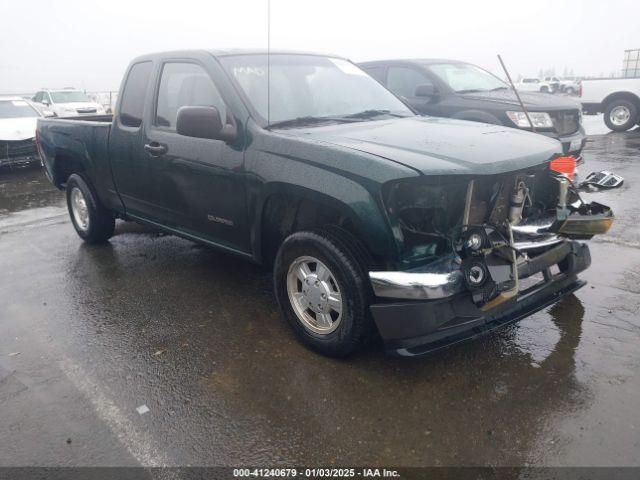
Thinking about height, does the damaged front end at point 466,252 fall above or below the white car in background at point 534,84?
below

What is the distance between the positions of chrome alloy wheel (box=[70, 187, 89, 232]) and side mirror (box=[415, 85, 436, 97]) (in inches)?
189

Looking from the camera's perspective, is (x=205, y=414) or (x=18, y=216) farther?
(x=18, y=216)

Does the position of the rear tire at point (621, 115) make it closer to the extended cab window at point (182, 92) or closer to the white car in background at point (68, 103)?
the extended cab window at point (182, 92)

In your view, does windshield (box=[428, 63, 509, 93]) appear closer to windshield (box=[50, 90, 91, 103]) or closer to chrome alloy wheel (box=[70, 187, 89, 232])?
chrome alloy wheel (box=[70, 187, 89, 232])

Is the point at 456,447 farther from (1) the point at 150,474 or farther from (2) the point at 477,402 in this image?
(1) the point at 150,474

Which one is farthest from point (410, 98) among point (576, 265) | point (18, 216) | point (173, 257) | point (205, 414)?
point (205, 414)

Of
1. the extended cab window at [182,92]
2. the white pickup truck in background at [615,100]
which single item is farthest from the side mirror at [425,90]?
the white pickup truck in background at [615,100]

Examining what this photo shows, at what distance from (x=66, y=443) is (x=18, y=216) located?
18.5 ft

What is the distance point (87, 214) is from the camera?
558 centimetres

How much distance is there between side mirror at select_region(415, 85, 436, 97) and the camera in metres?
7.67

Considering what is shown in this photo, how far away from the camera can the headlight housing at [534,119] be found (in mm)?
7371

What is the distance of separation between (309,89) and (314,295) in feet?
5.43

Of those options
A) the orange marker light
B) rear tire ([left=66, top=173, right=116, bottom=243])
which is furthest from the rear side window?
the orange marker light

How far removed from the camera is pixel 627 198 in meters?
6.82
